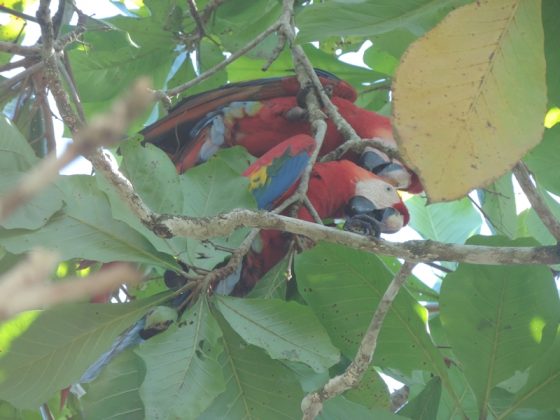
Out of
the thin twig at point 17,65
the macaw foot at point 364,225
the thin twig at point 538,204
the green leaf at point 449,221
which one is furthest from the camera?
the green leaf at point 449,221

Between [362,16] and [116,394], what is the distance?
34.0 inches

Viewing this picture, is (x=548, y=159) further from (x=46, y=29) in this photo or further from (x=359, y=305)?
(x=46, y=29)

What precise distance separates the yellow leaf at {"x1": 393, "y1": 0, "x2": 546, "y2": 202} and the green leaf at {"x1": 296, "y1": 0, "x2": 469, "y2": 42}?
24 cm


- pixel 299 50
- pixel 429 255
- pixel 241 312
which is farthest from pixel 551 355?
pixel 299 50

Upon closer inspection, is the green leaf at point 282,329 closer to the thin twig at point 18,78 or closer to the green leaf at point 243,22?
the thin twig at point 18,78

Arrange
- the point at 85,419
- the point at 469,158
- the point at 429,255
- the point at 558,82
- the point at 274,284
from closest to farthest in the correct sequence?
1. the point at 469,158
2. the point at 429,255
3. the point at 558,82
4. the point at 85,419
5. the point at 274,284

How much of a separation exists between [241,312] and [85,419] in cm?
37

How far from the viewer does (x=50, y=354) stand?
1.46m

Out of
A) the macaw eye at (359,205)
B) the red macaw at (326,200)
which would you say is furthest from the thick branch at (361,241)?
the macaw eye at (359,205)

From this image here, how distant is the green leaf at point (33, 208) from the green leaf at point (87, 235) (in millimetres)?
16

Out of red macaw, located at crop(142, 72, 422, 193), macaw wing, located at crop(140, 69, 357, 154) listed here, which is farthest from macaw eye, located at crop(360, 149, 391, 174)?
macaw wing, located at crop(140, 69, 357, 154)

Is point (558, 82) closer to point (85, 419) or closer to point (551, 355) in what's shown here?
point (551, 355)

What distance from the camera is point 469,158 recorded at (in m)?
0.85

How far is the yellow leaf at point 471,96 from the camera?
85cm
